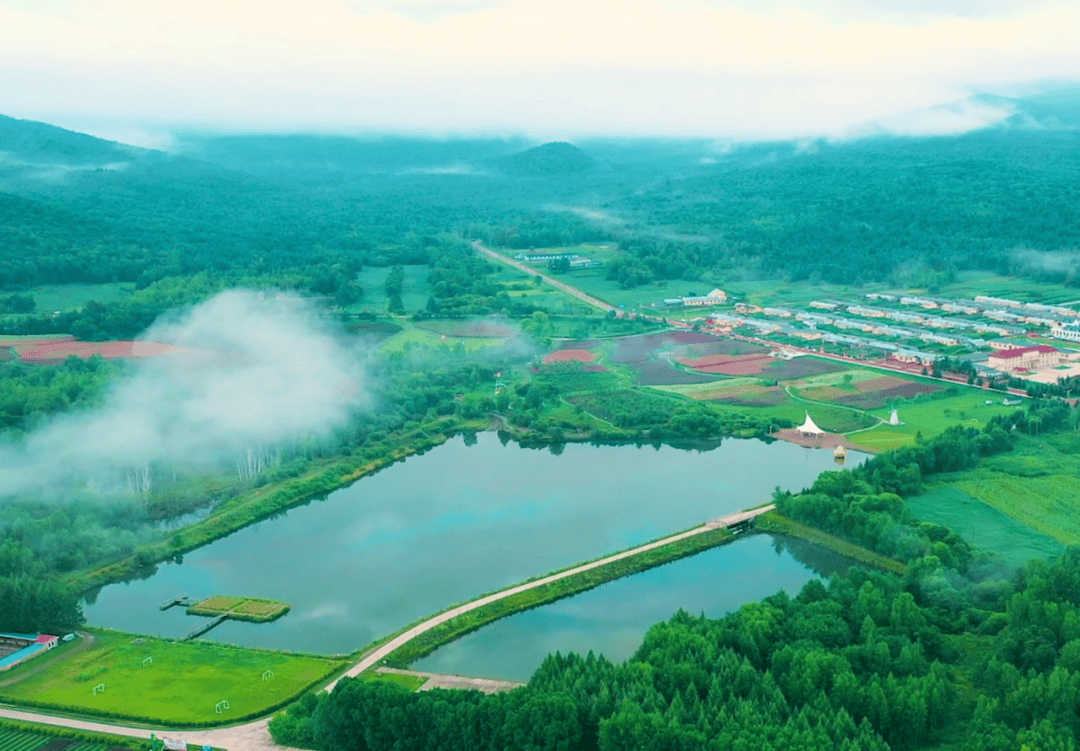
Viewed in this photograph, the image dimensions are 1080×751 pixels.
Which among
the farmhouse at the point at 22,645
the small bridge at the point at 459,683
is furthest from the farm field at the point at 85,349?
the small bridge at the point at 459,683

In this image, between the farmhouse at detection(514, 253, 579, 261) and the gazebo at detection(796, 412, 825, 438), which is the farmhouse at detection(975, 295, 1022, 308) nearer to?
the farmhouse at detection(514, 253, 579, 261)

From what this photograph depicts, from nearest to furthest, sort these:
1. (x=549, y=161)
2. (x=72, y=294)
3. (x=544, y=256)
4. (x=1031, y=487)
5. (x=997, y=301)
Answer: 1. (x=1031, y=487)
2. (x=72, y=294)
3. (x=997, y=301)
4. (x=544, y=256)
5. (x=549, y=161)

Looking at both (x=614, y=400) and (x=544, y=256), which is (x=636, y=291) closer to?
(x=544, y=256)

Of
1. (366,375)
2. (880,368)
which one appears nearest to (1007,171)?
(880,368)

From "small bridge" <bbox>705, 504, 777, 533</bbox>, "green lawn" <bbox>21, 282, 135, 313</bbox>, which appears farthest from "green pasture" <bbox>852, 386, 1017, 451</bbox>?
"green lawn" <bbox>21, 282, 135, 313</bbox>

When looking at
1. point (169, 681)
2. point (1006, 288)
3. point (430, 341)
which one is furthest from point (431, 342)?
point (1006, 288)

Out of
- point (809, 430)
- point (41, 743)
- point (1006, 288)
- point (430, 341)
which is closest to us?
point (41, 743)
